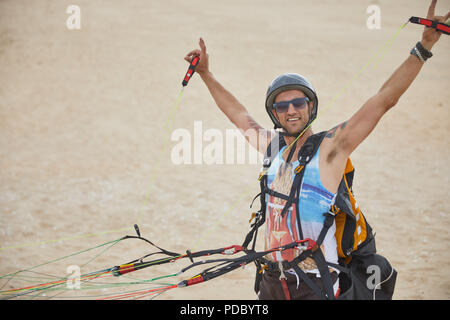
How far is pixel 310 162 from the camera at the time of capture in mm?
2955

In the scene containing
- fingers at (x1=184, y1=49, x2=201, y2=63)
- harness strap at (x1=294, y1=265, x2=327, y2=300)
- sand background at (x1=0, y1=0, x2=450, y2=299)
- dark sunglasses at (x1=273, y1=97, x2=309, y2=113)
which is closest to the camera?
harness strap at (x1=294, y1=265, x2=327, y2=300)

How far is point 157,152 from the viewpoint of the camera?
1402 centimetres

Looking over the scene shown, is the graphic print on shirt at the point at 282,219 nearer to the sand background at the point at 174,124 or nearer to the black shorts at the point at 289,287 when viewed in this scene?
the black shorts at the point at 289,287

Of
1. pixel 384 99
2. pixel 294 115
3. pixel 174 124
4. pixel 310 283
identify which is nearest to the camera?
pixel 384 99

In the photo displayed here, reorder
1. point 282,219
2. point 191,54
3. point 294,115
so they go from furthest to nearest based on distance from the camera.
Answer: point 191,54 → point 294,115 → point 282,219

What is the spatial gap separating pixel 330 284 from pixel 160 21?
1031 inches

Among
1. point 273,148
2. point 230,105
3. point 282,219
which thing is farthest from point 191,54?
point 282,219

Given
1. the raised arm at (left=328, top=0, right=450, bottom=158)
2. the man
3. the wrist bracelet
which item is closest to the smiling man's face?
the man

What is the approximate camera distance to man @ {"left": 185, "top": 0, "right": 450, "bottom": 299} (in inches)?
109

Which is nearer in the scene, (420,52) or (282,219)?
(420,52)

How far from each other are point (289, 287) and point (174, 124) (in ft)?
44.7

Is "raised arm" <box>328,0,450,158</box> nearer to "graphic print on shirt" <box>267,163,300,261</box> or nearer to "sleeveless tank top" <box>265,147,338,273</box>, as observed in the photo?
"sleeveless tank top" <box>265,147,338,273</box>

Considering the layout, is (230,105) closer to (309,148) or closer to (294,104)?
(294,104)

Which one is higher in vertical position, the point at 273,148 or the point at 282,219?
the point at 273,148
